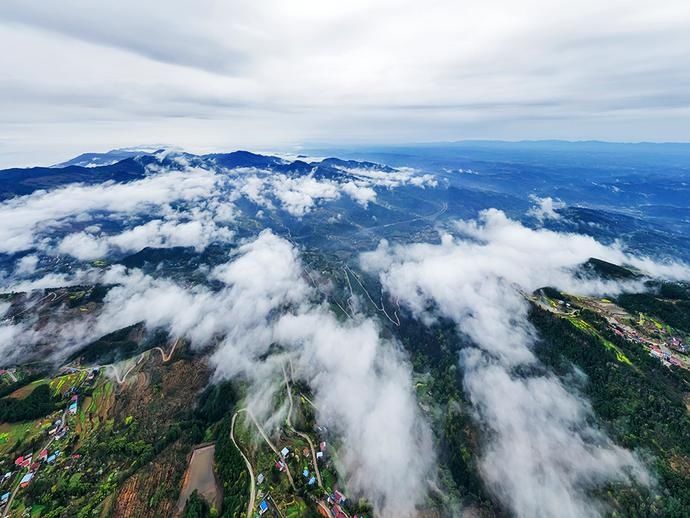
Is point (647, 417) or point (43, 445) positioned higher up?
point (647, 417)

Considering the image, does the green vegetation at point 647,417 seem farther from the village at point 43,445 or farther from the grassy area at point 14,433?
the grassy area at point 14,433

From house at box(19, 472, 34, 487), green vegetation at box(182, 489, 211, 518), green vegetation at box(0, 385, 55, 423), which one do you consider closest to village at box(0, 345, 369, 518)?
house at box(19, 472, 34, 487)

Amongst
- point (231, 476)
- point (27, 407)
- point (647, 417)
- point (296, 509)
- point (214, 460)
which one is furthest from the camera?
point (27, 407)

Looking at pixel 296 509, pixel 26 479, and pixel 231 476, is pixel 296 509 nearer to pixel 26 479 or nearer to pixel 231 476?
pixel 231 476

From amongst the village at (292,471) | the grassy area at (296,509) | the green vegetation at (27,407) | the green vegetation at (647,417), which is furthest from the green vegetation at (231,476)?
the green vegetation at (647,417)

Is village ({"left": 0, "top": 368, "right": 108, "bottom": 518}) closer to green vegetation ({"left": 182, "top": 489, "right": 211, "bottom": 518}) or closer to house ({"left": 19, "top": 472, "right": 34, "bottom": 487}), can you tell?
house ({"left": 19, "top": 472, "right": 34, "bottom": 487})

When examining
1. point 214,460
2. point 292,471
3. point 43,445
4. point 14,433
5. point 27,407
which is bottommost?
point 292,471

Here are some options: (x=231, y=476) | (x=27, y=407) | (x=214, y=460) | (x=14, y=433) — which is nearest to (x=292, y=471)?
(x=231, y=476)
